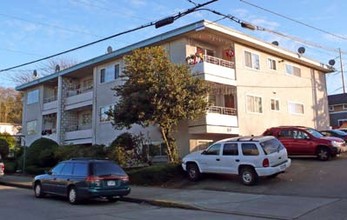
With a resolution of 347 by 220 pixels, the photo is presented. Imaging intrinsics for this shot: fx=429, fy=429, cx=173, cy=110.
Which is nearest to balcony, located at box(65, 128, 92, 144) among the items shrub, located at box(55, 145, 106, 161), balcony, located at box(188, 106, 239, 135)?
shrub, located at box(55, 145, 106, 161)

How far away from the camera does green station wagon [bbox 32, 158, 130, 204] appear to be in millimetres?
14195

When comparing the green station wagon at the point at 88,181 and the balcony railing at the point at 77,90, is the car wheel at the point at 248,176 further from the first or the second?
the balcony railing at the point at 77,90

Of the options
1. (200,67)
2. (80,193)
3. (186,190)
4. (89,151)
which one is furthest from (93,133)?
(80,193)

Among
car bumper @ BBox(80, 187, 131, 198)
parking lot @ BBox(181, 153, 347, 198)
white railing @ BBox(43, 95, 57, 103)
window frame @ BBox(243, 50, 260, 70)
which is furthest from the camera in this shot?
white railing @ BBox(43, 95, 57, 103)

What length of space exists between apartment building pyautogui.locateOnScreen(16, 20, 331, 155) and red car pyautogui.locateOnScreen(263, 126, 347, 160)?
373cm

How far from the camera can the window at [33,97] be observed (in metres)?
41.4

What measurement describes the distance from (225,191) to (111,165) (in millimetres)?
4773

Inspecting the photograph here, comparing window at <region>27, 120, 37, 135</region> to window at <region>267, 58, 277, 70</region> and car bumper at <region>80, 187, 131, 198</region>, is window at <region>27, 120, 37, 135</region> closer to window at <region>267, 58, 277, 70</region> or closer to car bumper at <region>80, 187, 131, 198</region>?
window at <region>267, 58, 277, 70</region>

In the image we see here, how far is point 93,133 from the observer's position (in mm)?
32125

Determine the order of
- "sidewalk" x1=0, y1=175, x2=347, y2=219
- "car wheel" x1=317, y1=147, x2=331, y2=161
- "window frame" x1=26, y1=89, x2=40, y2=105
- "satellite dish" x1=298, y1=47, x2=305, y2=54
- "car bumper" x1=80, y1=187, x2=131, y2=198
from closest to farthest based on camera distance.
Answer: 1. "sidewalk" x1=0, y1=175, x2=347, y2=219
2. "car bumper" x1=80, y1=187, x2=131, y2=198
3. "car wheel" x1=317, y1=147, x2=331, y2=161
4. "satellite dish" x1=298, y1=47, x2=305, y2=54
5. "window frame" x1=26, y1=89, x2=40, y2=105

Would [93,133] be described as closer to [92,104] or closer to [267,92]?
[92,104]

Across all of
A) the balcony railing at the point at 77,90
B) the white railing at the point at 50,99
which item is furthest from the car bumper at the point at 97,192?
the white railing at the point at 50,99

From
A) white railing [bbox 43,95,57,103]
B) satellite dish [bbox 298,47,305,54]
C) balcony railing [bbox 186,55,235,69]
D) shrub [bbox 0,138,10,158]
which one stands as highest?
satellite dish [bbox 298,47,305,54]

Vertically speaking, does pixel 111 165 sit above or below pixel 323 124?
below
